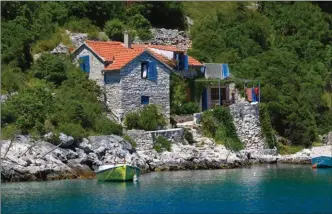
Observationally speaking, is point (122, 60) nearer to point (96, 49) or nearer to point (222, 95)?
point (96, 49)

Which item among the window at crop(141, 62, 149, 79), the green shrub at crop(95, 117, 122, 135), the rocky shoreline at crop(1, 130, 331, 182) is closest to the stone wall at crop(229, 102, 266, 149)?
the rocky shoreline at crop(1, 130, 331, 182)

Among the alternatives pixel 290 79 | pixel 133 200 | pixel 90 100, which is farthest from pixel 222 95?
pixel 133 200

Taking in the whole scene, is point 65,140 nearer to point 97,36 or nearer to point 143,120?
point 143,120

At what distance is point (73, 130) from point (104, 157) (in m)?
2.05

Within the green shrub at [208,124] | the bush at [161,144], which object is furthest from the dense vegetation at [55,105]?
the green shrub at [208,124]

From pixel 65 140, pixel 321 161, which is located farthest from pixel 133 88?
pixel 321 161

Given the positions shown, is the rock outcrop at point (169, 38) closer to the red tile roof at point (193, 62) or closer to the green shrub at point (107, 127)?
the red tile roof at point (193, 62)

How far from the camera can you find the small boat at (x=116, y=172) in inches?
1468

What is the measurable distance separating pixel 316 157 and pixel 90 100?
13203 mm

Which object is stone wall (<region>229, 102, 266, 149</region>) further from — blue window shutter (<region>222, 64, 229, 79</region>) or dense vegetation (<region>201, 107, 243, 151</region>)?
blue window shutter (<region>222, 64, 229, 79</region>)

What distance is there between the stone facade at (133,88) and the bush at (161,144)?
326cm

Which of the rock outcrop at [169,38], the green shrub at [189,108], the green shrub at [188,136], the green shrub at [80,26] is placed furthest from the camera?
the rock outcrop at [169,38]

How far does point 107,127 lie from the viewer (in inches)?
1682

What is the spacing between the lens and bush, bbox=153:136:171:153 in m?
43.5
